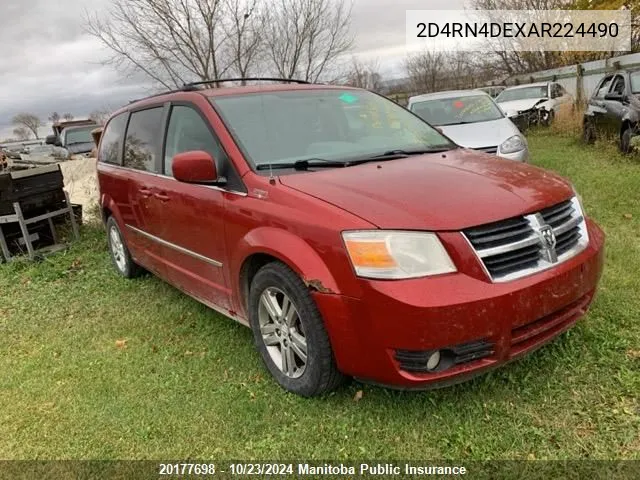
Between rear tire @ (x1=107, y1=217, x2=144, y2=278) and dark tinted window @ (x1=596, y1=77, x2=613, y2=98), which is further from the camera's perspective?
dark tinted window @ (x1=596, y1=77, x2=613, y2=98)

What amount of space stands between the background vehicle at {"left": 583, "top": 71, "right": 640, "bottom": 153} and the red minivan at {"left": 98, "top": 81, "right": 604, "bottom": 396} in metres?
6.05

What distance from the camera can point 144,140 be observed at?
435 centimetres

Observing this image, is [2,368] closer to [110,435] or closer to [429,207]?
[110,435]

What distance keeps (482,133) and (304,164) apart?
4857 mm

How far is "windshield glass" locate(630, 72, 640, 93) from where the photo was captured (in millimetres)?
8635

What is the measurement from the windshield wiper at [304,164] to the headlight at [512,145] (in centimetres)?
429

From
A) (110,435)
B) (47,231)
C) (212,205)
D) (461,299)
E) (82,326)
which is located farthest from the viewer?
(47,231)

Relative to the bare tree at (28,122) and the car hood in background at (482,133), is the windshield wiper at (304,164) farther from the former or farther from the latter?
the bare tree at (28,122)

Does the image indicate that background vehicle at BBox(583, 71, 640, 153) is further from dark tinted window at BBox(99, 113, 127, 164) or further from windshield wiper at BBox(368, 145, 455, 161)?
dark tinted window at BBox(99, 113, 127, 164)

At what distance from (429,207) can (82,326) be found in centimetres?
326

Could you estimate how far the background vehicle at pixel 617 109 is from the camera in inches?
325

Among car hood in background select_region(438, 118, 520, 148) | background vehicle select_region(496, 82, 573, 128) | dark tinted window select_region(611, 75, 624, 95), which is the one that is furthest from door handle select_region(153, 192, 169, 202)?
background vehicle select_region(496, 82, 573, 128)

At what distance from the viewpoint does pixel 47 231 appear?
7.07 meters

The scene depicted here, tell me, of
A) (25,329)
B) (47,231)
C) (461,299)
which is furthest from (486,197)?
(47,231)
